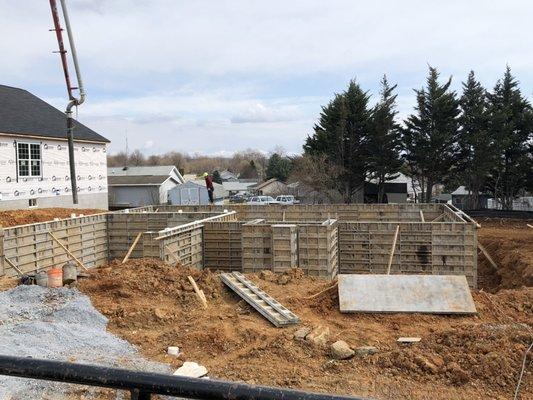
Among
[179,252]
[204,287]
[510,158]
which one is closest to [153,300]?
[204,287]

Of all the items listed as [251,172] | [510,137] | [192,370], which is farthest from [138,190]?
[251,172]

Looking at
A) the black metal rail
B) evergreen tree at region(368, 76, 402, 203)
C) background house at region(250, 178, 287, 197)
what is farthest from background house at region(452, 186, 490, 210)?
the black metal rail

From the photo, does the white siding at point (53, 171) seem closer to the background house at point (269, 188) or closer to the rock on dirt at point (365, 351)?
the rock on dirt at point (365, 351)

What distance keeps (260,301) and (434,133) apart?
102 ft

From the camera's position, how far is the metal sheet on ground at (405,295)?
912 cm

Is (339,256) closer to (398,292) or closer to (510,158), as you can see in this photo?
(398,292)

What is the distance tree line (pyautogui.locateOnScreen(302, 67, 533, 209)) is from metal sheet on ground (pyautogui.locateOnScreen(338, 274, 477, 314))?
29350 mm

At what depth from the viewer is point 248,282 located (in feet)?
35.5

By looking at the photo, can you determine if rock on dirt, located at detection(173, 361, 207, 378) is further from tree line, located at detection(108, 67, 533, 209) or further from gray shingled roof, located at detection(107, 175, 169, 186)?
gray shingled roof, located at detection(107, 175, 169, 186)

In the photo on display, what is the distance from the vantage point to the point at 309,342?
7.71 metres

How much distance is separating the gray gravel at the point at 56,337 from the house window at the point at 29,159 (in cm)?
1658

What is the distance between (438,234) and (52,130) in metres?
21.8

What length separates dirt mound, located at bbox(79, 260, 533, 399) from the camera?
6.43 meters

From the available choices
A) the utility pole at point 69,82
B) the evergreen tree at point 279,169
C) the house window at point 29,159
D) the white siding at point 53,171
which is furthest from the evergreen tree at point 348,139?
the evergreen tree at point 279,169
